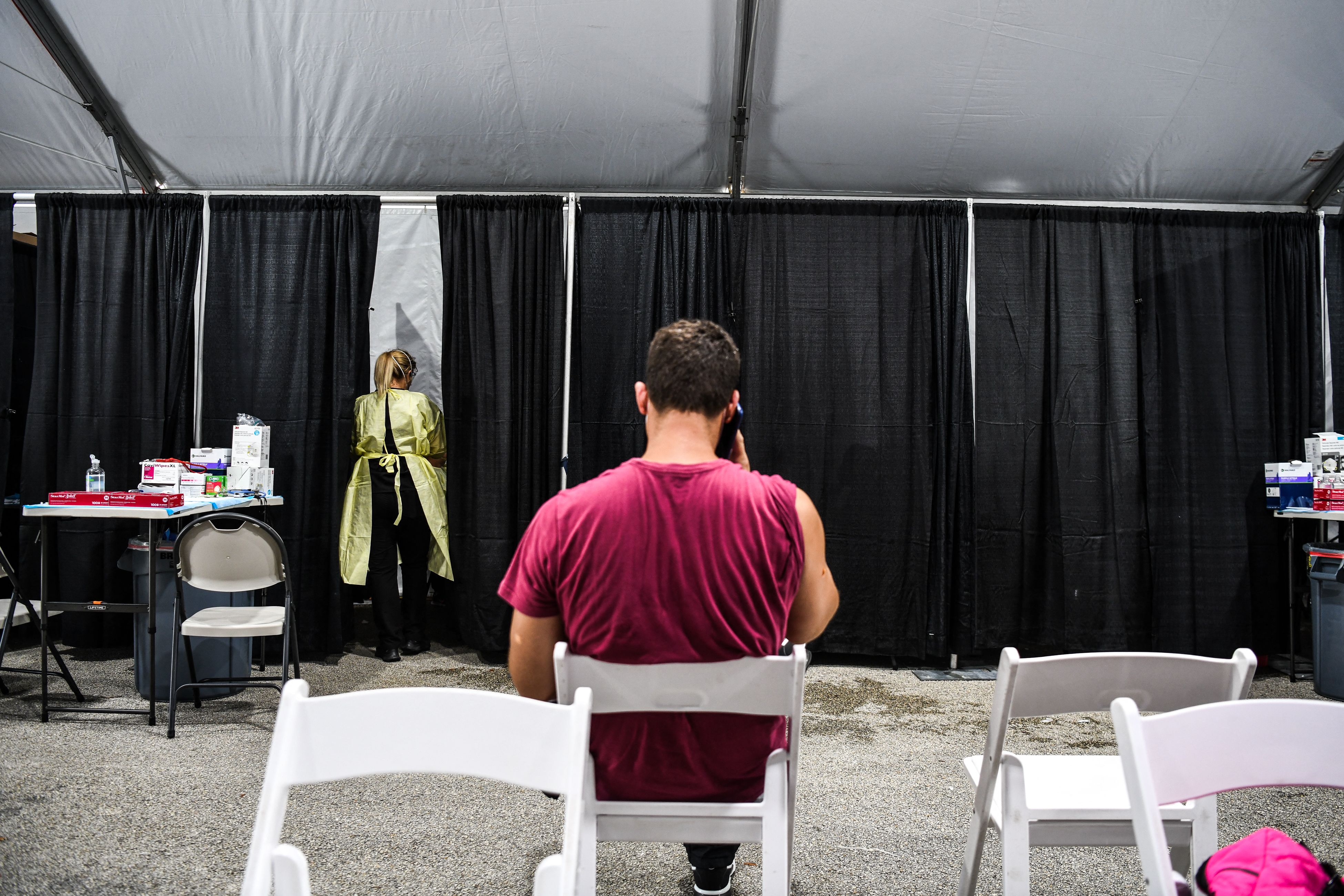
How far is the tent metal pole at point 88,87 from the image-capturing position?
368 cm

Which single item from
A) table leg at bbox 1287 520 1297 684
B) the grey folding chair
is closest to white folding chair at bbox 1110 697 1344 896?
the grey folding chair

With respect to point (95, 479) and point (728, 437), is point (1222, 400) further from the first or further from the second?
point (95, 479)

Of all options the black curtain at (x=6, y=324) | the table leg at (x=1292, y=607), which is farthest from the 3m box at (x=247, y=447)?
the table leg at (x=1292, y=607)

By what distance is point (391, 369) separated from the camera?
4.21 metres

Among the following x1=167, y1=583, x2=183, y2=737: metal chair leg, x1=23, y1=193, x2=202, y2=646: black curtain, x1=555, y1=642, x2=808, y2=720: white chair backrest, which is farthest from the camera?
x1=23, y1=193, x2=202, y2=646: black curtain

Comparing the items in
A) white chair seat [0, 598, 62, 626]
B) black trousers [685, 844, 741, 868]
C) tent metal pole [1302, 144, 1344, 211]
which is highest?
tent metal pole [1302, 144, 1344, 211]

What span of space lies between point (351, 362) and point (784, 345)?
7.10 ft

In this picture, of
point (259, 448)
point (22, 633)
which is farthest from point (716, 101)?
point (22, 633)

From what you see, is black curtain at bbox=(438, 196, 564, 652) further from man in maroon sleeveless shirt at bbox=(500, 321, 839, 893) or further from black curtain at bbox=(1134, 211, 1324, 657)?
black curtain at bbox=(1134, 211, 1324, 657)

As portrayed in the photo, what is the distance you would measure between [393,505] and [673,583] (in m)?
3.13

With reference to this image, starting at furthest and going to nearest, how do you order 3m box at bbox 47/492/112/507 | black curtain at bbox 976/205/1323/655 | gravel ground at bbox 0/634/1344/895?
black curtain at bbox 976/205/1323/655, 3m box at bbox 47/492/112/507, gravel ground at bbox 0/634/1344/895

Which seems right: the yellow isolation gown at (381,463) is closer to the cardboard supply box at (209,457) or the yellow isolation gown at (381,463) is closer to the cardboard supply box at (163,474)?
the cardboard supply box at (209,457)

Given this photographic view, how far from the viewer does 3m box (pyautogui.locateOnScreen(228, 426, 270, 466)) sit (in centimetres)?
390

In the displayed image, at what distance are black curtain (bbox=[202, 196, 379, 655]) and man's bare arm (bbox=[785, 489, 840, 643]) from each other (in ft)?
10.3
